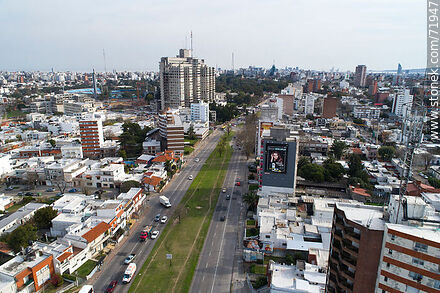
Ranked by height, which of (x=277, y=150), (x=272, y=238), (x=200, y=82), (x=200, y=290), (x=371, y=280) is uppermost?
(x=200, y=82)

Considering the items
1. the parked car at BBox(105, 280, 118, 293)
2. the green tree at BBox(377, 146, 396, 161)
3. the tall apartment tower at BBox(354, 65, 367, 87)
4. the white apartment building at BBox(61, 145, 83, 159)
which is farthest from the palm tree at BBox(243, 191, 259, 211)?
the tall apartment tower at BBox(354, 65, 367, 87)

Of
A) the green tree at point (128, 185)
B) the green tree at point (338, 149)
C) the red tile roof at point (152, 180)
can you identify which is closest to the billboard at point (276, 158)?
the red tile roof at point (152, 180)

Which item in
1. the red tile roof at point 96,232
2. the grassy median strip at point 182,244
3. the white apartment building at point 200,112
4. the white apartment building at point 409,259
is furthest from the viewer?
the white apartment building at point 200,112

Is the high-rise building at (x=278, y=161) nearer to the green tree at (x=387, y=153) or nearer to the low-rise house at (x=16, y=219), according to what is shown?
the low-rise house at (x=16, y=219)

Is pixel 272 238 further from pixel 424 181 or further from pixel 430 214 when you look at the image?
pixel 424 181

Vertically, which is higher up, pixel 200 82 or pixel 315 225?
pixel 200 82

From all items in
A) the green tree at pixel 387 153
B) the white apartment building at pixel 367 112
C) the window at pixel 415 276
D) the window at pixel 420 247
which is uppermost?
the white apartment building at pixel 367 112

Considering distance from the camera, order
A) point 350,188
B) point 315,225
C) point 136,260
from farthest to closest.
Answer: point 350,188 < point 315,225 < point 136,260

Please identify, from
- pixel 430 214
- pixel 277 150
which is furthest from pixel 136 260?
pixel 430 214
